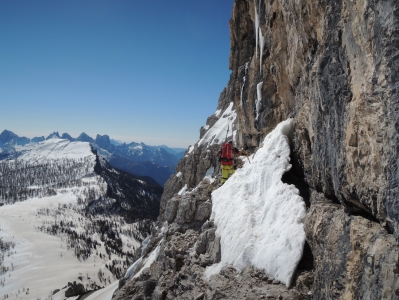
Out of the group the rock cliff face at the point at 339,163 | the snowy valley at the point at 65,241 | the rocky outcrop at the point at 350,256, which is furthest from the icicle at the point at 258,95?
the snowy valley at the point at 65,241

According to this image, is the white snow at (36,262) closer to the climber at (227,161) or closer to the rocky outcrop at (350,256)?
the climber at (227,161)

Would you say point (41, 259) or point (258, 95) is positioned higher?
point (258, 95)

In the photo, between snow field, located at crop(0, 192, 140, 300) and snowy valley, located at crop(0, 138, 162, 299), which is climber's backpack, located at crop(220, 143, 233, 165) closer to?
snowy valley, located at crop(0, 138, 162, 299)

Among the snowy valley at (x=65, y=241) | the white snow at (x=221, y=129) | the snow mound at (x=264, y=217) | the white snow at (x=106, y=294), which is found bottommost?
the snowy valley at (x=65, y=241)

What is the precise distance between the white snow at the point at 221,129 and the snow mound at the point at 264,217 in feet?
107

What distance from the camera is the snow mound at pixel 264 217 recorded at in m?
10.2

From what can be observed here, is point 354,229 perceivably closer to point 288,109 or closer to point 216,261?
point 216,261

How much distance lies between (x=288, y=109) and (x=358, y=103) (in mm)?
12431

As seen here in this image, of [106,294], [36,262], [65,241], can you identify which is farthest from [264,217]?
[65,241]

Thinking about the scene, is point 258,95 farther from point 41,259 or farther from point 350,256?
point 41,259

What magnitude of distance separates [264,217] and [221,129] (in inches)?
1757

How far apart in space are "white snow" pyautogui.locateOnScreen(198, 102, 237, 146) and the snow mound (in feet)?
107

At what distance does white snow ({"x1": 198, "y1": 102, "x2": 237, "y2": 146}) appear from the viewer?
52562 mm

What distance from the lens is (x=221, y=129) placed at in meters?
56.4
